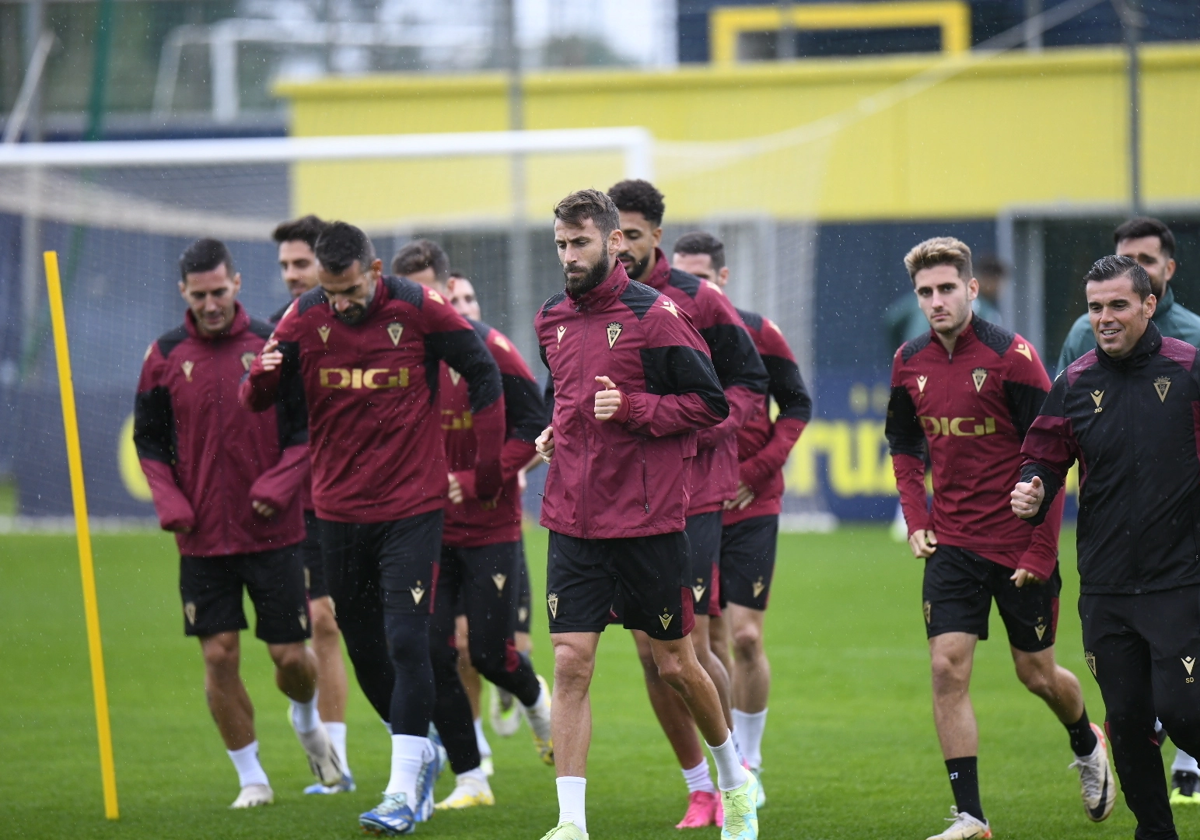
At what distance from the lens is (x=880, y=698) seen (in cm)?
949

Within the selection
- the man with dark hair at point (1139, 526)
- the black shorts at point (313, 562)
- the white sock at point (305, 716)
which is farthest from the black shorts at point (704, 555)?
the black shorts at point (313, 562)

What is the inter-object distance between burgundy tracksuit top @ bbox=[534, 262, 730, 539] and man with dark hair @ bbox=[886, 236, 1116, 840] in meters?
1.08

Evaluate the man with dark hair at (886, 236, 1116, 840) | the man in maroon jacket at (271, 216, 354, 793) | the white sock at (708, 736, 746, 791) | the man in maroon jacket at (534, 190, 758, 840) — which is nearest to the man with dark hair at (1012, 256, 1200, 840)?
the man with dark hair at (886, 236, 1116, 840)

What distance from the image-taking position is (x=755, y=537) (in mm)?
Answer: 7430

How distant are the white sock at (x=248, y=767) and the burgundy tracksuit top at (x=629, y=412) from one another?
230 cm

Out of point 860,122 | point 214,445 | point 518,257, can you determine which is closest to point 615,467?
point 214,445

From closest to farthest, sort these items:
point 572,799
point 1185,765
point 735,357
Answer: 1. point 572,799
2. point 735,357
3. point 1185,765

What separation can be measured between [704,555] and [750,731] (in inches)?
50.1

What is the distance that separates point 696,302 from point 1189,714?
8.92 feet

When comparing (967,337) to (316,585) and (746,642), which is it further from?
(316,585)

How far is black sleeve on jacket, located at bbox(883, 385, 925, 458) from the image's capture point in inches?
255

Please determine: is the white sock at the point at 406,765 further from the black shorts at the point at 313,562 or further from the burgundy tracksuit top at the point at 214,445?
the black shorts at the point at 313,562

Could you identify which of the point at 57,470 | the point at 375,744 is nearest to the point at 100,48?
the point at 57,470

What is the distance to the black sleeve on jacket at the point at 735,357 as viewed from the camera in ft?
22.1
